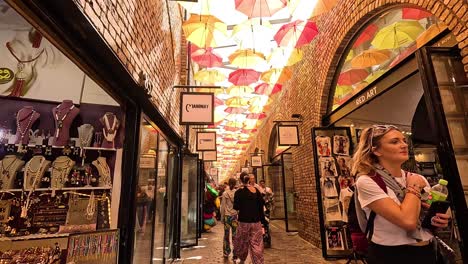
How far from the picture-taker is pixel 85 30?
1.68 m

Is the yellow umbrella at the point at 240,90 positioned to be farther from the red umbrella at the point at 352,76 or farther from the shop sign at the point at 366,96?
the shop sign at the point at 366,96

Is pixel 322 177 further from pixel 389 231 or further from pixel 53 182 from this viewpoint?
pixel 53 182

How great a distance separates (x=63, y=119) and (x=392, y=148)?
3.30 metres

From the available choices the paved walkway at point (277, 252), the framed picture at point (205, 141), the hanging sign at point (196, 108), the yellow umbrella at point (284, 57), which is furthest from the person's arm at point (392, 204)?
the framed picture at point (205, 141)

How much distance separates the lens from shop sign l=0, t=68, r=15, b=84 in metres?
2.66

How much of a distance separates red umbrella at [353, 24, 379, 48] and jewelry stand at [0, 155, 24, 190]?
573 cm

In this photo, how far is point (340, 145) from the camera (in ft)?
18.8

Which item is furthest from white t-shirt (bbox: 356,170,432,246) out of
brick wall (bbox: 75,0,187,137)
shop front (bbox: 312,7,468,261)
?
brick wall (bbox: 75,0,187,137)

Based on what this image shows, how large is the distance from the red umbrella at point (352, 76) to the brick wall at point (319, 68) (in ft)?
0.87

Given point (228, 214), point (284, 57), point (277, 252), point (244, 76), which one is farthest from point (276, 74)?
point (277, 252)

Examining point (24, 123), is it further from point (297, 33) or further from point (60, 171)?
point (297, 33)

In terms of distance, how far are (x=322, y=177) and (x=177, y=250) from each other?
A: 3.76m

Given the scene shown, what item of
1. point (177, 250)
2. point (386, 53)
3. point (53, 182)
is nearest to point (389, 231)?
point (53, 182)

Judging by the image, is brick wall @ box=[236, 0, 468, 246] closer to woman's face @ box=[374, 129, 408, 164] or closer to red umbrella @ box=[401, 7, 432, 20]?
red umbrella @ box=[401, 7, 432, 20]
